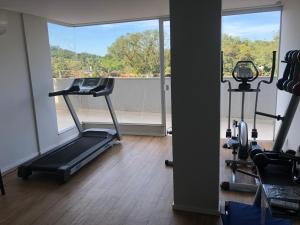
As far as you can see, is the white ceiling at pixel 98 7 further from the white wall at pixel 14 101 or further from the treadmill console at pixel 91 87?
the treadmill console at pixel 91 87

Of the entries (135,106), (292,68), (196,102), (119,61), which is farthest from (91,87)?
(292,68)

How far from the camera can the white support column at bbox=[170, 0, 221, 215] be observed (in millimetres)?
2119

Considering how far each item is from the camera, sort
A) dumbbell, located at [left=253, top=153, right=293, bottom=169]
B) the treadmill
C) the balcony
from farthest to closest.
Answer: the balcony
the treadmill
dumbbell, located at [left=253, top=153, right=293, bottom=169]

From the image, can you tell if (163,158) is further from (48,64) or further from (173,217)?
(48,64)

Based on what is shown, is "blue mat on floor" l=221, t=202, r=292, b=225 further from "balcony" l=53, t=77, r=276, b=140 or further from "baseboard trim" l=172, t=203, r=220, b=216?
"balcony" l=53, t=77, r=276, b=140

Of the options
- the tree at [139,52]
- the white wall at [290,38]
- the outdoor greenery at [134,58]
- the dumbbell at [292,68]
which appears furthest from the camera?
the tree at [139,52]

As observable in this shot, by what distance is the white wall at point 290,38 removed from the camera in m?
3.09

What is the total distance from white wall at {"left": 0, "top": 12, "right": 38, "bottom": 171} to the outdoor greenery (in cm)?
87

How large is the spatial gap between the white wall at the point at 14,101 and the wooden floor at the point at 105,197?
38 cm

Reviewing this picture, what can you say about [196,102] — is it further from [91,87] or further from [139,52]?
[139,52]

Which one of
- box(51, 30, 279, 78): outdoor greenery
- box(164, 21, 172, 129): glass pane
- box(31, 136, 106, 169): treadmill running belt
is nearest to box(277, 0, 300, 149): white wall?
box(51, 30, 279, 78): outdoor greenery

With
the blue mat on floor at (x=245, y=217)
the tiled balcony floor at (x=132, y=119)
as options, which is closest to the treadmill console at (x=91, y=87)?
the tiled balcony floor at (x=132, y=119)

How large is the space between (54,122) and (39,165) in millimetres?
1317

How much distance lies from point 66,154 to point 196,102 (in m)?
2.28
